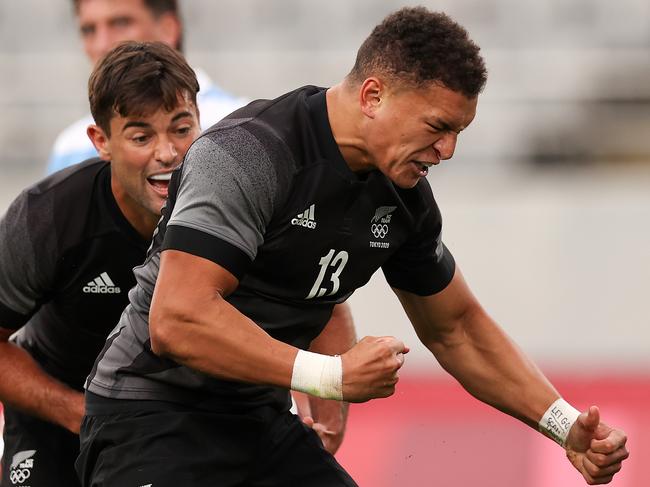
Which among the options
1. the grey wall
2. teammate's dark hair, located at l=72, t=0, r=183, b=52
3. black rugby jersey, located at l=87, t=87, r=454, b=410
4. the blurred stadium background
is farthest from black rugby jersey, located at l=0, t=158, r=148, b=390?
the grey wall

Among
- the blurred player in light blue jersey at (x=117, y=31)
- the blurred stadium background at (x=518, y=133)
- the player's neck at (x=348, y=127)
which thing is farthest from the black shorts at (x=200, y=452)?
Result: the blurred stadium background at (x=518, y=133)

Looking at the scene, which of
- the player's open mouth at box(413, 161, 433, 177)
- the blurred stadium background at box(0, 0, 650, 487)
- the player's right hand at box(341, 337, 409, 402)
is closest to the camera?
the player's right hand at box(341, 337, 409, 402)

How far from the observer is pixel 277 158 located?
4488 mm

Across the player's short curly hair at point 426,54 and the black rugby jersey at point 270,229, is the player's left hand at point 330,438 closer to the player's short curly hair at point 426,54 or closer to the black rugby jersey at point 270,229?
the black rugby jersey at point 270,229

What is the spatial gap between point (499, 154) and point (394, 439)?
4.10 meters

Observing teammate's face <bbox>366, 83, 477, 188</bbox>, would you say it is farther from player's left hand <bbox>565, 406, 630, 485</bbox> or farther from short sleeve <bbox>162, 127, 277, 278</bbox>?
player's left hand <bbox>565, 406, 630, 485</bbox>

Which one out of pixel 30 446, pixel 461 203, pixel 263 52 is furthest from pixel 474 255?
pixel 30 446

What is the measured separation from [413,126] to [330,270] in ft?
1.70

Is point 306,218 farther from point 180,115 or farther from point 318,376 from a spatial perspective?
point 180,115

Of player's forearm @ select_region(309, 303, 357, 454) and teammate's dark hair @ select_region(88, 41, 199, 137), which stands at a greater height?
teammate's dark hair @ select_region(88, 41, 199, 137)

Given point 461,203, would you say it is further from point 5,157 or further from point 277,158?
point 277,158

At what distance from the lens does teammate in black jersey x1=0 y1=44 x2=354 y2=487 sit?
5227 mm

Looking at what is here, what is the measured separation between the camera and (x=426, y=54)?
4504mm

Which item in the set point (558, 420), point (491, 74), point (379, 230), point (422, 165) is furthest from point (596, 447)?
point (491, 74)
